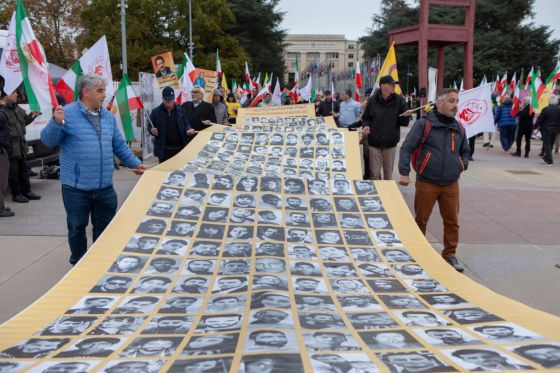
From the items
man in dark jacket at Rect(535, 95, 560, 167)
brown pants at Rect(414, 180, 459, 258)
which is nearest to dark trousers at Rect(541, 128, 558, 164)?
man in dark jacket at Rect(535, 95, 560, 167)

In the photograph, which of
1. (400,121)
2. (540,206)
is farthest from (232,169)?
(540,206)

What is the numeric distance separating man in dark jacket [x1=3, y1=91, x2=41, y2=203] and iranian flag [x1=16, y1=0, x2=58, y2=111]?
3230 mm

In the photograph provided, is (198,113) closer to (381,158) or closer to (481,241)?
(381,158)

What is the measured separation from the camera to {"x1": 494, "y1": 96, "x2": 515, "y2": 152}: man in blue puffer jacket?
676 inches

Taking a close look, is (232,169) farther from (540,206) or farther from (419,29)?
(419,29)

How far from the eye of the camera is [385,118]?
7582 millimetres

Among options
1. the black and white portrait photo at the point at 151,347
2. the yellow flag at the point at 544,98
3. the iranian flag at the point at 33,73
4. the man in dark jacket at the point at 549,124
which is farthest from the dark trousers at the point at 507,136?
the black and white portrait photo at the point at 151,347

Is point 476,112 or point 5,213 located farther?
point 476,112

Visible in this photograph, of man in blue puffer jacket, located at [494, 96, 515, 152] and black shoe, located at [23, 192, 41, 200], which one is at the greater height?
man in blue puffer jacket, located at [494, 96, 515, 152]

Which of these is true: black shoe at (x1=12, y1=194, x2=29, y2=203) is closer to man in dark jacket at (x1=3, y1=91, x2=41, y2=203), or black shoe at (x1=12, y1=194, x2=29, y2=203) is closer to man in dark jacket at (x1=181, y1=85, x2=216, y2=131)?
man in dark jacket at (x1=3, y1=91, x2=41, y2=203)

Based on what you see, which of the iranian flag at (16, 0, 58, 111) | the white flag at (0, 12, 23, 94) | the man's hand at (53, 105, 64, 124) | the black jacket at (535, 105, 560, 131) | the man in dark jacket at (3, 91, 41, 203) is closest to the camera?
the man's hand at (53, 105, 64, 124)

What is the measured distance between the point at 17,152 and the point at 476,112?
712cm

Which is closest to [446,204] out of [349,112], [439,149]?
[439,149]

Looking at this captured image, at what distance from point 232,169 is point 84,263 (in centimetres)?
302
